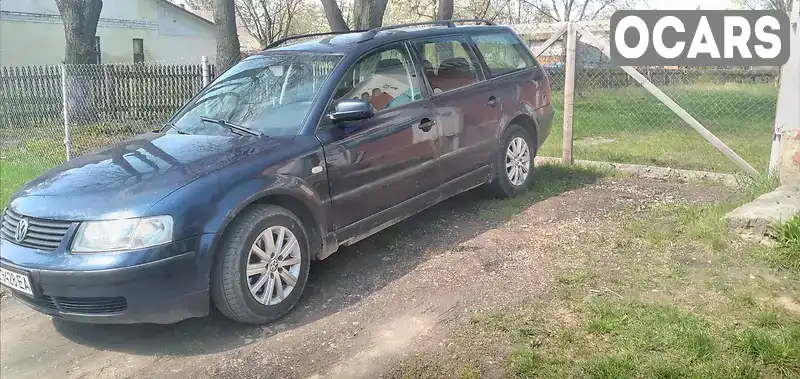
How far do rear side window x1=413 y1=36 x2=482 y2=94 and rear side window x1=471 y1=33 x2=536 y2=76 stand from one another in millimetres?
206

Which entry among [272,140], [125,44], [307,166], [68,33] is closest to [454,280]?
[307,166]

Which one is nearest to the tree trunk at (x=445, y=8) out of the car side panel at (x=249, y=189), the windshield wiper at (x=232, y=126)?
the windshield wiper at (x=232, y=126)

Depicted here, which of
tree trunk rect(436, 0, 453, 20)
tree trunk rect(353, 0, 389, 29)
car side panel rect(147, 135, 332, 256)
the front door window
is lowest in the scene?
car side panel rect(147, 135, 332, 256)

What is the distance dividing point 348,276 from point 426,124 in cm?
137

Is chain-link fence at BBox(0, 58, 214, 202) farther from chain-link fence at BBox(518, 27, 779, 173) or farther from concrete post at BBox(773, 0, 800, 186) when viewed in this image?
concrete post at BBox(773, 0, 800, 186)

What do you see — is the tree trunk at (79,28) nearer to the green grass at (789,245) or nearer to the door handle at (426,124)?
the door handle at (426,124)

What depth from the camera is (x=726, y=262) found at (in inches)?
179

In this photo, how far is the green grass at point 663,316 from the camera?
3.20 m

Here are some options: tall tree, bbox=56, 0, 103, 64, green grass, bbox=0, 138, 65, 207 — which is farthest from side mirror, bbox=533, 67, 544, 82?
tall tree, bbox=56, 0, 103, 64

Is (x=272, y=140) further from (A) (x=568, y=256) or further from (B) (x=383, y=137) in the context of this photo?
(A) (x=568, y=256)

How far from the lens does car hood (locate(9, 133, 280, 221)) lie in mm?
3646

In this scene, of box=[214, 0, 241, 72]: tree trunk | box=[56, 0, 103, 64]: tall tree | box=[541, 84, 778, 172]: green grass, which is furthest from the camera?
box=[56, 0, 103, 64]: tall tree

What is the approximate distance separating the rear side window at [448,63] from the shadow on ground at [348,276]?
47.3 inches

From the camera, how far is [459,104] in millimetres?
5582
